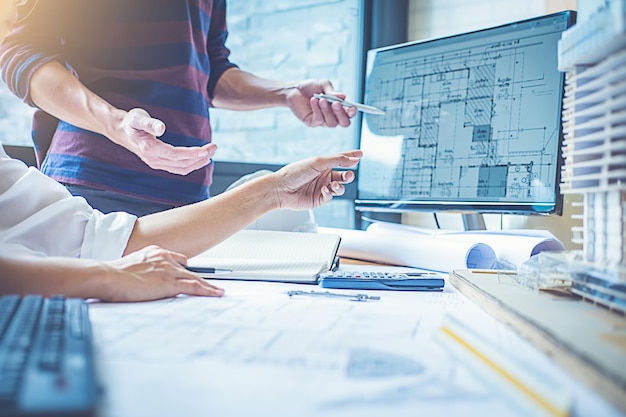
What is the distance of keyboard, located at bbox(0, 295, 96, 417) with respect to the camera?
0.31 m

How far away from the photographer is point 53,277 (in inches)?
26.3

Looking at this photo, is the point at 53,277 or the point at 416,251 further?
the point at 416,251

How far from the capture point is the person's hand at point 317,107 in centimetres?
130

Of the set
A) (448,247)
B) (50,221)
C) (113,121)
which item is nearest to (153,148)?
(113,121)

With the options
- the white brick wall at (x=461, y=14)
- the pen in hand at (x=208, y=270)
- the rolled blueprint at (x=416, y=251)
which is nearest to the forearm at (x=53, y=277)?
the pen in hand at (x=208, y=270)

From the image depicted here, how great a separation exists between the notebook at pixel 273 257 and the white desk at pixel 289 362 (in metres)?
0.24

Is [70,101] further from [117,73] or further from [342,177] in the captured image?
[342,177]

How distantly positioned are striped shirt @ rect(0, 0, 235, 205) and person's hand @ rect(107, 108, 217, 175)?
181 mm

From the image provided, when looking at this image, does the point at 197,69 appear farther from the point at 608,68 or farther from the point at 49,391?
the point at 49,391

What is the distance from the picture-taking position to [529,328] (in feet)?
1.73

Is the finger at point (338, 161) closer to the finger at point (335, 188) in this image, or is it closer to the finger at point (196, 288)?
the finger at point (335, 188)

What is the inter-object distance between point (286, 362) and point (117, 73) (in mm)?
909

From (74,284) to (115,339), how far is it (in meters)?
0.18

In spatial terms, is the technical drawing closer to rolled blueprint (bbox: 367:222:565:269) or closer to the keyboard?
rolled blueprint (bbox: 367:222:565:269)
